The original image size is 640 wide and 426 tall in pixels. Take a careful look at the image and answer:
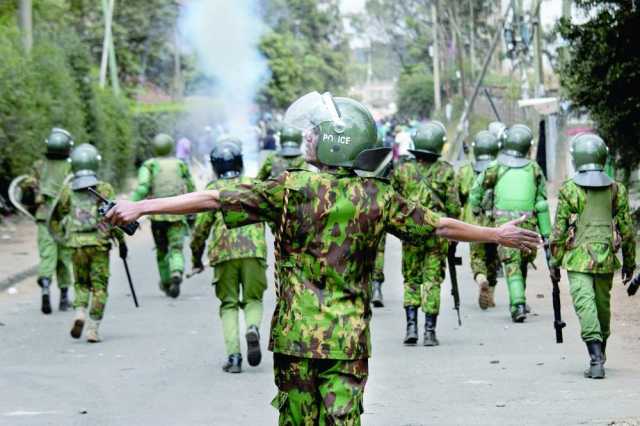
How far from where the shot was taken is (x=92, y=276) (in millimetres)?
12344

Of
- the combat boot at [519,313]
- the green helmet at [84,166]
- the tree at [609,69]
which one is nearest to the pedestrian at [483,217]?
the combat boot at [519,313]

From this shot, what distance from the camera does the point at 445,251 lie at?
38.8 ft

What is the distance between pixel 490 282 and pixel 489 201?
138cm

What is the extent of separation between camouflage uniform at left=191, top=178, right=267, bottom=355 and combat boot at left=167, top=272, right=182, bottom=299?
193 inches

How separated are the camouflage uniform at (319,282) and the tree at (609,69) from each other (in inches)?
479

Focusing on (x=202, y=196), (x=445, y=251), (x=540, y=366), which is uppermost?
(x=202, y=196)

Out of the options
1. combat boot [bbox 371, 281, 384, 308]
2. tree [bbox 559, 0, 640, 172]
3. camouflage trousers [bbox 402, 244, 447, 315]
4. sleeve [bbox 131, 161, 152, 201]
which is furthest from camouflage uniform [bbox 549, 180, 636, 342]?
tree [bbox 559, 0, 640, 172]

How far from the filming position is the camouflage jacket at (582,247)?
32.0 ft

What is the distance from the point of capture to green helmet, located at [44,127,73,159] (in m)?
14.9

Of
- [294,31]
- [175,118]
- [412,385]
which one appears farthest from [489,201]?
[294,31]

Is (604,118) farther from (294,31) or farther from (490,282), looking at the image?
(294,31)

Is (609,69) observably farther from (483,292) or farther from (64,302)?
(64,302)

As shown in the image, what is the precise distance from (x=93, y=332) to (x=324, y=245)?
6800mm

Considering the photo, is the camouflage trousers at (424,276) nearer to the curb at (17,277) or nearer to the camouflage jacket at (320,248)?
the camouflage jacket at (320,248)
